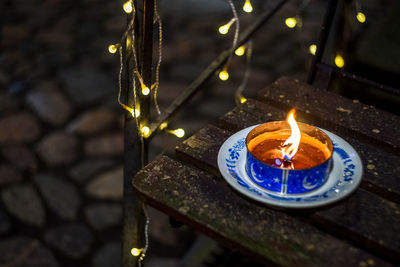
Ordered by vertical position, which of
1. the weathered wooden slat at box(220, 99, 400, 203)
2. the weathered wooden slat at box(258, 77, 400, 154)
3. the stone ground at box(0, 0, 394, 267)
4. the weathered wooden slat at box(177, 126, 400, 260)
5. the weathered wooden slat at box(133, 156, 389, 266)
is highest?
the weathered wooden slat at box(258, 77, 400, 154)

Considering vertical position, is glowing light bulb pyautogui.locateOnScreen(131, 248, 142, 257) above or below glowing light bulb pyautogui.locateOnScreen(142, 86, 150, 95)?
below

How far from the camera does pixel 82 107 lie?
3.43 metres

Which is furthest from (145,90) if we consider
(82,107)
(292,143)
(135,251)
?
(82,107)

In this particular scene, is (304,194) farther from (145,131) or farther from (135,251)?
(135,251)

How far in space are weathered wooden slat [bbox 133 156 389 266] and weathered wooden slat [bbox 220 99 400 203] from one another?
22 centimetres

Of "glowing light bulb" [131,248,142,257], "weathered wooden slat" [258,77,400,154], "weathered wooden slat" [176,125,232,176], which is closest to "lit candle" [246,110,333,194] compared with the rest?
"weathered wooden slat" [176,125,232,176]

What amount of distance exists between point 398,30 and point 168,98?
1.69 meters

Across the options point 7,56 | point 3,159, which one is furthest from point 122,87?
point 7,56

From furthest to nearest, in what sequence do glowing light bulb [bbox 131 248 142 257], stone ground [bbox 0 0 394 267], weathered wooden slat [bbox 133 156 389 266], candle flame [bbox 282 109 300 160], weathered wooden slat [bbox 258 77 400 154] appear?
stone ground [bbox 0 0 394 267] → glowing light bulb [bbox 131 248 142 257] → weathered wooden slat [bbox 258 77 400 154] → candle flame [bbox 282 109 300 160] → weathered wooden slat [bbox 133 156 389 266]

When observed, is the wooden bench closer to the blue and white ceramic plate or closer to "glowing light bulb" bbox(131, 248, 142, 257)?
the blue and white ceramic plate

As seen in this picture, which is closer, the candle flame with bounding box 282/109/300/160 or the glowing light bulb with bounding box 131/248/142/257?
the candle flame with bounding box 282/109/300/160

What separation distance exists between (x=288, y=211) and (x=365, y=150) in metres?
0.39

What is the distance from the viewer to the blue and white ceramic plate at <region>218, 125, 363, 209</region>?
107 centimetres

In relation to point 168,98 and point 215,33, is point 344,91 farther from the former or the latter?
point 215,33
